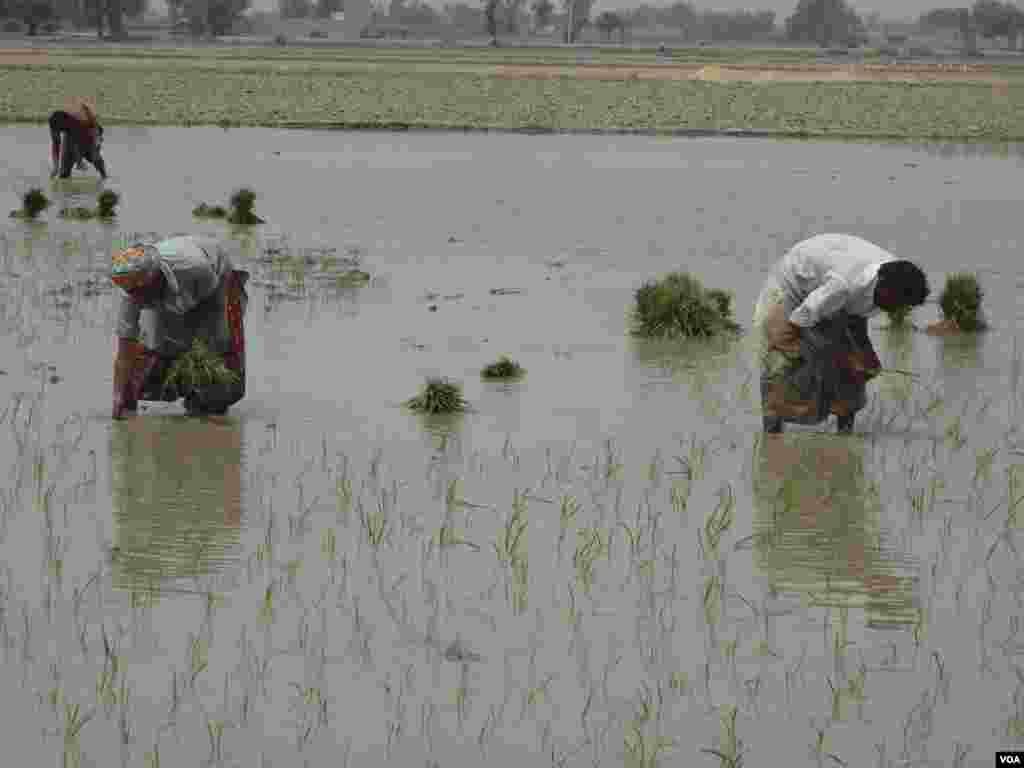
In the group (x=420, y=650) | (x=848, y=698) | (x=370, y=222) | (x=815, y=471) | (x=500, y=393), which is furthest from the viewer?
(x=370, y=222)

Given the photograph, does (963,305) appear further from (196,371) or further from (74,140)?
(74,140)

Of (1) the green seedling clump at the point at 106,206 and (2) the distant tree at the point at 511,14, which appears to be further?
(2) the distant tree at the point at 511,14

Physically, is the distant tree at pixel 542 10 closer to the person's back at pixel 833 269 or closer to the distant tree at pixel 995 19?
the distant tree at pixel 995 19

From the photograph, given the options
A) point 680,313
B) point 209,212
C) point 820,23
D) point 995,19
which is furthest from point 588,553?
point 995,19

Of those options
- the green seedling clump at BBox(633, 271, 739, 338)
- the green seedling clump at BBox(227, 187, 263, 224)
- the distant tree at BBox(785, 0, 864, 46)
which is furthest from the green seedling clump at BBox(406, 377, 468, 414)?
the distant tree at BBox(785, 0, 864, 46)

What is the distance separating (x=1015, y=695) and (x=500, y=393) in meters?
5.38

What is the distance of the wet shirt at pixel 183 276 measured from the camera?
880 centimetres

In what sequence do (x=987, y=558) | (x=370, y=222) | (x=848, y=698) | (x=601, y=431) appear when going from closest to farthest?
1. (x=848, y=698)
2. (x=987, y=558)
3. (x=601, y=431)
4. (x=370, y=222)

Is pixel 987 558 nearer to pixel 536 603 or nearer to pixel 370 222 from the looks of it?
pixel 536 603

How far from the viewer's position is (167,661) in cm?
584

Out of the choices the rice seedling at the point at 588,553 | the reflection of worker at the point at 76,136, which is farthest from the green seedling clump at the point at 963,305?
the reflection of worker at the point at 76,136

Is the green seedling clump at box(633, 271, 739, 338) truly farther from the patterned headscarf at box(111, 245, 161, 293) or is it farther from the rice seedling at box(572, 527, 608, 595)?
the rice seedling at box(572, 527, 608, 595)

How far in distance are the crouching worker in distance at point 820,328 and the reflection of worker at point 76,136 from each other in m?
15.8

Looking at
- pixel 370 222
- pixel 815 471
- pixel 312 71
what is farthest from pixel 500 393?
pixel 312 71
